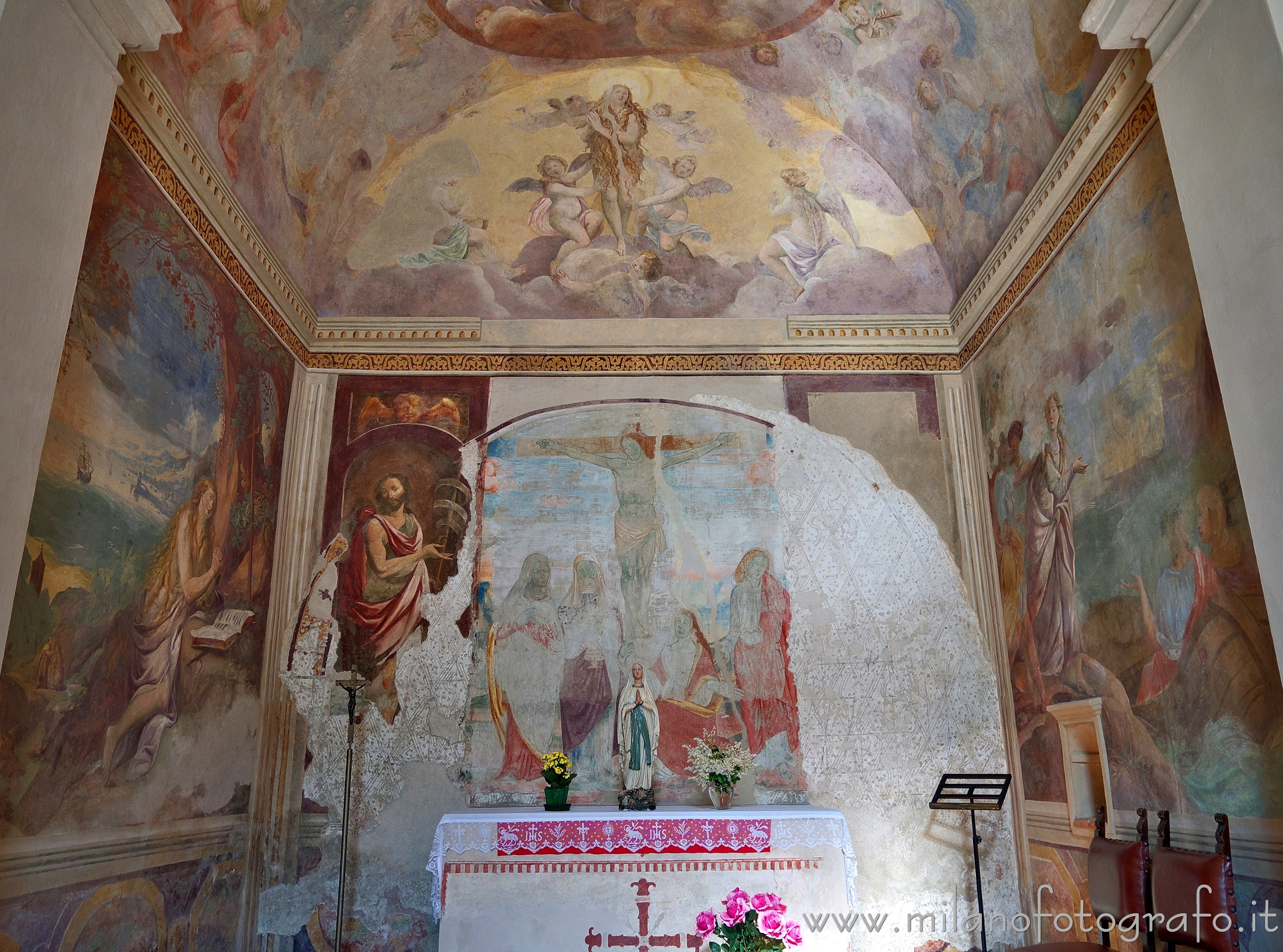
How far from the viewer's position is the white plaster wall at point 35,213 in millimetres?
4914

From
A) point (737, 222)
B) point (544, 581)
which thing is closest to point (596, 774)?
point (544, 581)

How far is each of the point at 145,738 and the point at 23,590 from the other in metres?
1.77

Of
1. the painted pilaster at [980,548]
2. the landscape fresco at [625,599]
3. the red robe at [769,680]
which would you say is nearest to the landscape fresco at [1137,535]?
the painted pilaster at [980,548]

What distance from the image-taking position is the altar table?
25.1 ft

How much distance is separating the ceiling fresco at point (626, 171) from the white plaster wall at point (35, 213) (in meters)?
3.95

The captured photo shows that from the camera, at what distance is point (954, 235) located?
1025 cm

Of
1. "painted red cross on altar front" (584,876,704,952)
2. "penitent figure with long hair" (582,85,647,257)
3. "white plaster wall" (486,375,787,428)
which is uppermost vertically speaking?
"penitent figure with long hair" (582,85,647,257)

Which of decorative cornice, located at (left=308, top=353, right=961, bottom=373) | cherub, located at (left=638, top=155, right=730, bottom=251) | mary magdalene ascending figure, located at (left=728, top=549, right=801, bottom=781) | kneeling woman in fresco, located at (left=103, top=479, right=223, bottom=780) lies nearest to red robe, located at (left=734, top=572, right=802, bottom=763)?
mary magdalene ascending figure, located at (left=728, top=549, right=801, bottom=781)

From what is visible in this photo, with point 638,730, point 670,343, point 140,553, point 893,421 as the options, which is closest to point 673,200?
point 670,343

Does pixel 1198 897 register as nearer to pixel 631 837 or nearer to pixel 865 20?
pixel 631 837

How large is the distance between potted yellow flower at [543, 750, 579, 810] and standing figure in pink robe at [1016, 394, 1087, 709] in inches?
168

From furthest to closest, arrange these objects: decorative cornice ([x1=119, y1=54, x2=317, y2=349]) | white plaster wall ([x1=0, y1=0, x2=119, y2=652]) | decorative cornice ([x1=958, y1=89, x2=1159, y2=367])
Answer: decorative cornice ([x1=119, y1=54, x2=317, y2=349]), decorative cornice ([x1=958, y1=89, x2=1159, y2=367]), white plaster wall ([x1=0, y1=0, x2=119, y2=652])

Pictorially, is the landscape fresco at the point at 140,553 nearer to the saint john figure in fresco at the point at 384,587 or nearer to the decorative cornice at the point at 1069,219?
the saint john figure in fresco at the point at 384,587

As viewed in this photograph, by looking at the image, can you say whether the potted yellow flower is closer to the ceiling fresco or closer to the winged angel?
the ceiling fresco
